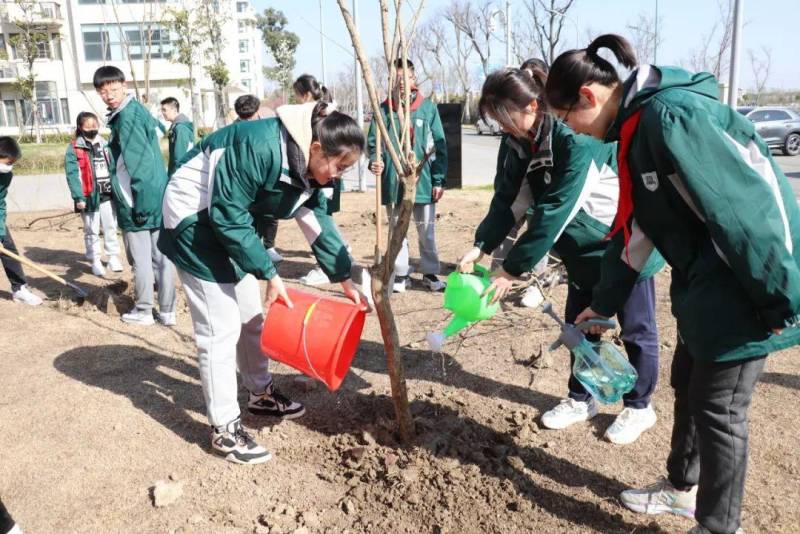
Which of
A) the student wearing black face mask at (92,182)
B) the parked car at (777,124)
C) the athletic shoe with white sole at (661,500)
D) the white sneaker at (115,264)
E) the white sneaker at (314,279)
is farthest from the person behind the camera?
the parked car at (777,124)

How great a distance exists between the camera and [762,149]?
163 centimetres

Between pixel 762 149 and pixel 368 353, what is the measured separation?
2.80m

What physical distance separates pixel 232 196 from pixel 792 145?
59.1 feet

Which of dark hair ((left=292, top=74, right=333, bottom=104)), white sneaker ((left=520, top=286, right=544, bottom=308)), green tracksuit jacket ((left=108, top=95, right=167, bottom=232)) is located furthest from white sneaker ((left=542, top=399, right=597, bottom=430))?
dark hair ((left=292, top=74, right=333, bottom=104))

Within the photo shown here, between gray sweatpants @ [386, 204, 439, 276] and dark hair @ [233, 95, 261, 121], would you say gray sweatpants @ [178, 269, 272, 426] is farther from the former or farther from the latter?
dark hair @ [233, 95, 261, 121]

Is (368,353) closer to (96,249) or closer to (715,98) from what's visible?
(715,98)

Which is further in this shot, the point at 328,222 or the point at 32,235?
the point at 32,235

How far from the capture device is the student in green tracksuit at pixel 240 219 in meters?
2.35

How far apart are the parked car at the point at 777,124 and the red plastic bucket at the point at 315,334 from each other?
16636 mm

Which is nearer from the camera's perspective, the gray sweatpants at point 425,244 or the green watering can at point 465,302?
the green watering can at point 465,302

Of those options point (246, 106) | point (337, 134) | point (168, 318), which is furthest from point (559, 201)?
point (246, 106)

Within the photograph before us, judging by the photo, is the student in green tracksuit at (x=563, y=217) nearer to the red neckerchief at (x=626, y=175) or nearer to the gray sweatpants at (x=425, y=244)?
the red neckerchief at (x=626, y=175)

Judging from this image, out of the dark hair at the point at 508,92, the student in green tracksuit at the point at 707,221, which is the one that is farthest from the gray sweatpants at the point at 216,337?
the student in green tracksuit at the point at 707,221

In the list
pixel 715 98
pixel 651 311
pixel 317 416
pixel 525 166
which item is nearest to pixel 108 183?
pixel 317 416
